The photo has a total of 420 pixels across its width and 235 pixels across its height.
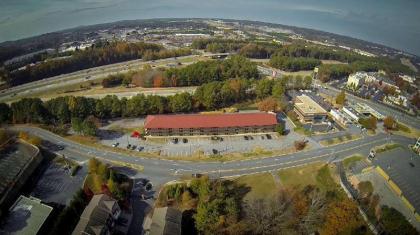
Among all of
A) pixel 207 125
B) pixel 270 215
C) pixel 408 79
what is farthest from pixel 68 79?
pixel 408 79

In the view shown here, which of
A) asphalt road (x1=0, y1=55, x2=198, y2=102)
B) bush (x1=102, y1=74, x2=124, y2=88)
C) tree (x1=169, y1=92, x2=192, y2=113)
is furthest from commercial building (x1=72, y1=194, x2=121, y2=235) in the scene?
asphalt road (x1=0, y1=55, x2=198, y2=102)

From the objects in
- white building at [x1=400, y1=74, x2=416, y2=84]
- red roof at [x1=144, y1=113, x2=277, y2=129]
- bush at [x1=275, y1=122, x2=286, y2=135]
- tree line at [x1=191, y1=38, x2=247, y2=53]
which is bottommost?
bush at [x1=275, y1=122, x2=286, y2=135]

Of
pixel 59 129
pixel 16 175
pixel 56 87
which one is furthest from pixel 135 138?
pixel 56 87

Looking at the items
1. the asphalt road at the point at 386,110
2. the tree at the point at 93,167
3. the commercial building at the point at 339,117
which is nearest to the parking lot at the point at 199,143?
the tree at the point at 93,167

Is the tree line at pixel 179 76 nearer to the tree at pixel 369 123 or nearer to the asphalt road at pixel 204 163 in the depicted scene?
the asphalt road at pixel 204 163

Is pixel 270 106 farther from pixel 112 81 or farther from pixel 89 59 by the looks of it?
pixel 89 59

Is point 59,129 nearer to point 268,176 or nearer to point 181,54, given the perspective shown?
point 268,176

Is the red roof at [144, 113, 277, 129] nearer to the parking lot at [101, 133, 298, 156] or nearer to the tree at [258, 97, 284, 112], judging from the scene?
the parking lot at [101, 133, 298, 156]
